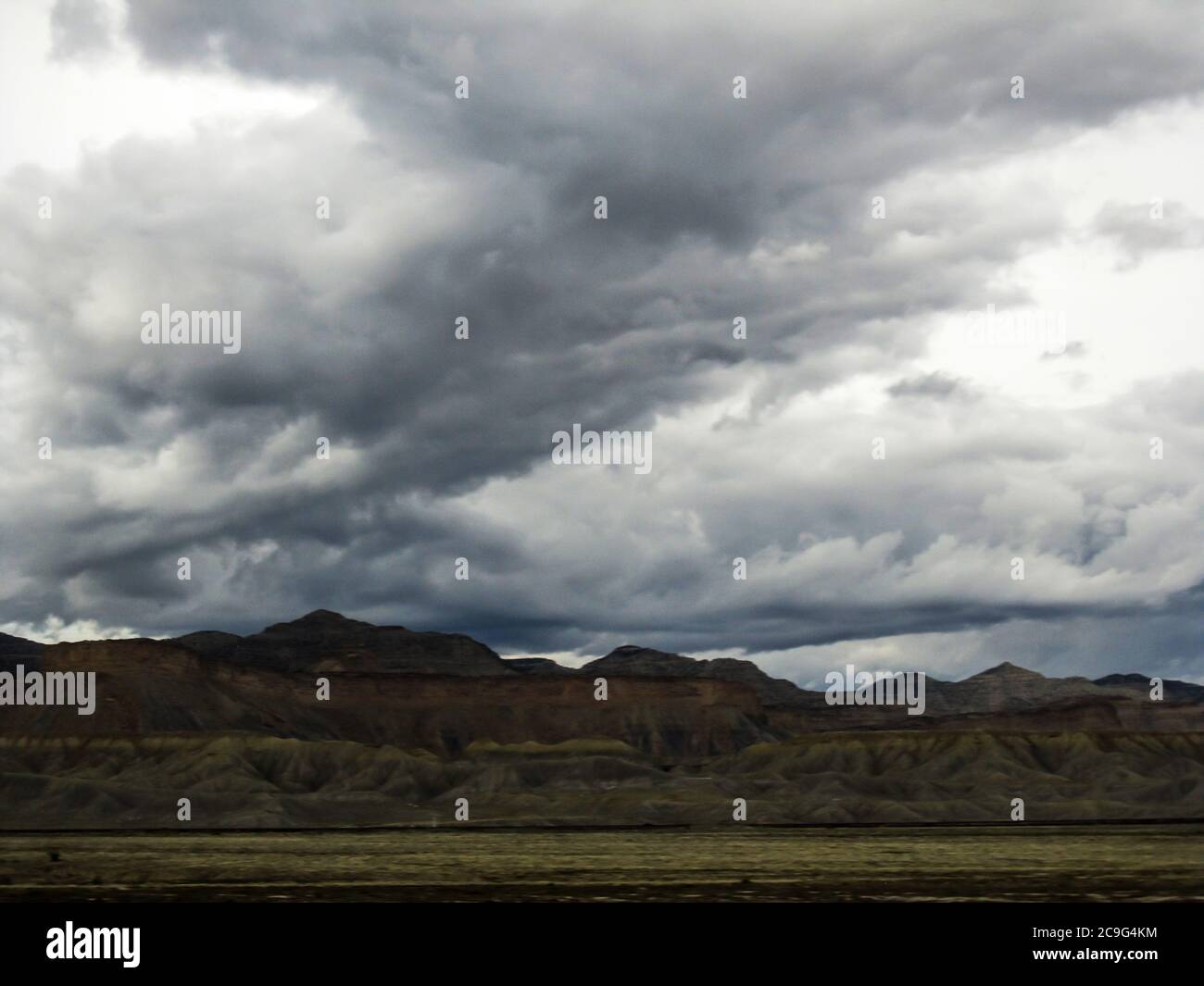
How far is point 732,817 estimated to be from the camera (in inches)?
7264

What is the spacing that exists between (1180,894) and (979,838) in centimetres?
7225

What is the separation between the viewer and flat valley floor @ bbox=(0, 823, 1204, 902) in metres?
65.1

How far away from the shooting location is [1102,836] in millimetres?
137750

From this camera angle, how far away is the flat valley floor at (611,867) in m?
65.1

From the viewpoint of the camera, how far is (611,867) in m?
88.9
